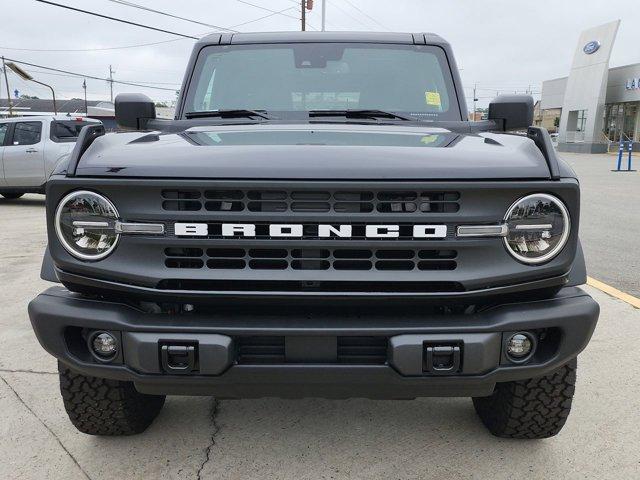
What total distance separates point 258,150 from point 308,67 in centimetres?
152

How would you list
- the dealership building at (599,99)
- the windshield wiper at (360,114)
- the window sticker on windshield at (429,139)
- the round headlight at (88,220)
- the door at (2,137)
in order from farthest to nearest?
the dealership building at (599,99), the door at (2,137), the windshield wiper at (360,114), the window sticker on windshield at (429,139), the round headlight at (88,220)

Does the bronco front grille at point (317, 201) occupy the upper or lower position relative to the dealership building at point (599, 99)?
lower

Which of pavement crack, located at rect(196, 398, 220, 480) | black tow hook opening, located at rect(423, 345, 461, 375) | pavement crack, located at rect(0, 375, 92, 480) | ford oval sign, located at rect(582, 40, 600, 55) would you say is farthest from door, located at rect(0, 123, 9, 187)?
ford oval sign, located at rect(582, 40, 600, 55)

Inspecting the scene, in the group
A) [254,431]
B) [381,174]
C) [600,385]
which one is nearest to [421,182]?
[381,174]

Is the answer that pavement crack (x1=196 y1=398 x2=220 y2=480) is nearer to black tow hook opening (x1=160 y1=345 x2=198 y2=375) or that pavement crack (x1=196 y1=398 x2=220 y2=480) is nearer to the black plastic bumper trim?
black tow hook opening (x1=160 y1=345 x2=198 y2=375)

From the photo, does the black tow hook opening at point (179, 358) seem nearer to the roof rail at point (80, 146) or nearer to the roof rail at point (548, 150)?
the roof rail at point (80, 146)

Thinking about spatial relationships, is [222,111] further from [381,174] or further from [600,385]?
[600,385]

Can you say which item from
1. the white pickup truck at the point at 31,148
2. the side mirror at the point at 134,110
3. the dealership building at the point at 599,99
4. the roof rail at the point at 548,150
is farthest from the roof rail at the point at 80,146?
the dealership building at the point at 599,99

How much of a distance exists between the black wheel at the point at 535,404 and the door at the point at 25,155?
1115 cm

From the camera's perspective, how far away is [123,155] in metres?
2.16

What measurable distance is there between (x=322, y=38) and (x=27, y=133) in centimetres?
1002

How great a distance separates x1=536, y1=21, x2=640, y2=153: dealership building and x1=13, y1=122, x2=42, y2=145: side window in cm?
3375

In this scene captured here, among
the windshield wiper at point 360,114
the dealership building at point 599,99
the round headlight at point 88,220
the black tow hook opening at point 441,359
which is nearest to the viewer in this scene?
the black tow hook opening at point 441,359

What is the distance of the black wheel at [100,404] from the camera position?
8.12 feet
